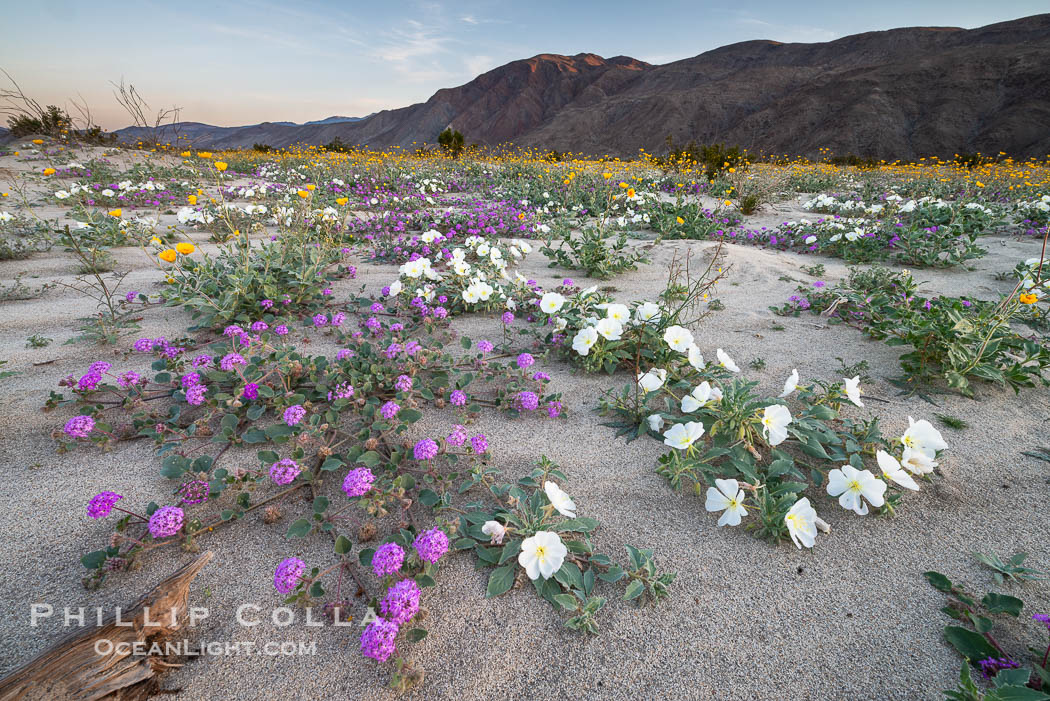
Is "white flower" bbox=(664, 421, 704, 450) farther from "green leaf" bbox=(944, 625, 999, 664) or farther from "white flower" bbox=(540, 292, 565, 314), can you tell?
"white flower" bbox=(540, 292, 565, 314)

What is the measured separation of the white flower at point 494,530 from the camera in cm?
157

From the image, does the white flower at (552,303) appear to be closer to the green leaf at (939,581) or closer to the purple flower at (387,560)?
the purple flower at (387,560)

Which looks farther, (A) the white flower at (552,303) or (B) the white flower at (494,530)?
(A) the white flower at (552,303)

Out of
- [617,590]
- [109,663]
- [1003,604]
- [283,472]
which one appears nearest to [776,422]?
[1003,604]

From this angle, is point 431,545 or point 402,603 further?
point 431,545

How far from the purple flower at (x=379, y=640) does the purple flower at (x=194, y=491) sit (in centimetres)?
97

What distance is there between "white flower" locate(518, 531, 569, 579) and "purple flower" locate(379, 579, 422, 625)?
35cm

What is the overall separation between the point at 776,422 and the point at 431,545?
148cm

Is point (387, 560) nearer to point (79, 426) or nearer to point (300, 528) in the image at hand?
point (300, 528)

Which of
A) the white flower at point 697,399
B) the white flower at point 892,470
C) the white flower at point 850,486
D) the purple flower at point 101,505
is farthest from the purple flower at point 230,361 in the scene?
the white flower at point 892,470

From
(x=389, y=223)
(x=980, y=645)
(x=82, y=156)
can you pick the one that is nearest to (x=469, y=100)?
(x=82, y=156)

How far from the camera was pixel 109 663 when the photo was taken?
3.79 ft

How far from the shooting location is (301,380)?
2582 millimetres

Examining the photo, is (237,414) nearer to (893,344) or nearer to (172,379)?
(172,379)
